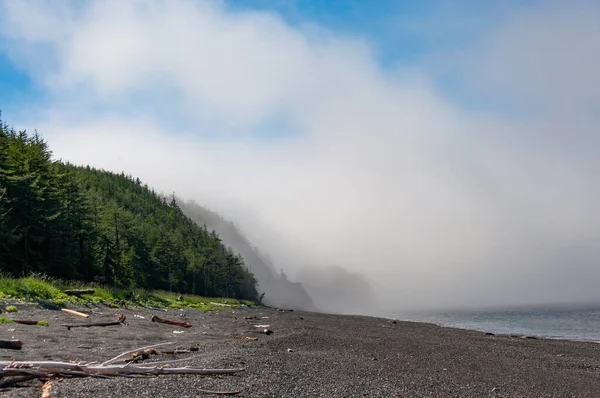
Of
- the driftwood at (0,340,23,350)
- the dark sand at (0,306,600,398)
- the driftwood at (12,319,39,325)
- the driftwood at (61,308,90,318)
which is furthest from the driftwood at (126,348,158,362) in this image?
the driftwood at (61,308,90,318)

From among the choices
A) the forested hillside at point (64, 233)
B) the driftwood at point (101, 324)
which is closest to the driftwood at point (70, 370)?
the driftwood at point (101, 324)

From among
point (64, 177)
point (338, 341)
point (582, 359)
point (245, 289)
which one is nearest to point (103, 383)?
point (338, 341)

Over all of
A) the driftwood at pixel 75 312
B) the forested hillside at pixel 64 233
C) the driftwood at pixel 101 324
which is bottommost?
the driftwood at pixel 101 324

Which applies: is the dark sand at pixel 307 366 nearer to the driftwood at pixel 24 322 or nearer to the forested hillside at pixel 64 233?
the driftwood at pixel 24 322

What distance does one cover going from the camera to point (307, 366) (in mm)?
12586

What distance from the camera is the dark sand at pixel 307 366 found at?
29.1 feet

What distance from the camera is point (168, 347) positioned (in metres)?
14.1

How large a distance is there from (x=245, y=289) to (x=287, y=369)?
473 feet

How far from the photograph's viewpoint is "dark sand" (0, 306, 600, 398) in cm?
887

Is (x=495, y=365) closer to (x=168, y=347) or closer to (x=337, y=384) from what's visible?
(x=337, y=384)

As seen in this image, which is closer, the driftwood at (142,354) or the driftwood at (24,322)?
the driftwood at (142,354)

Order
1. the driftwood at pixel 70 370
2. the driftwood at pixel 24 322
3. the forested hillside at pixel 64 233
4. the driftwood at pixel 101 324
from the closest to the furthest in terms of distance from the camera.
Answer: the driftwood at pixel 70 370
the driftwood at pixel 24 322
the driftwood at pixel 101 324
the forested hillside at pixel 64 233

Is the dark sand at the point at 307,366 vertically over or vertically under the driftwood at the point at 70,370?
under

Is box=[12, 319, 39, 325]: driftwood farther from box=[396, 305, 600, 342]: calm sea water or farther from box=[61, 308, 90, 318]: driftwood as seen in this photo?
Result: box=[396, 305, 600, 342]: calm sea water
